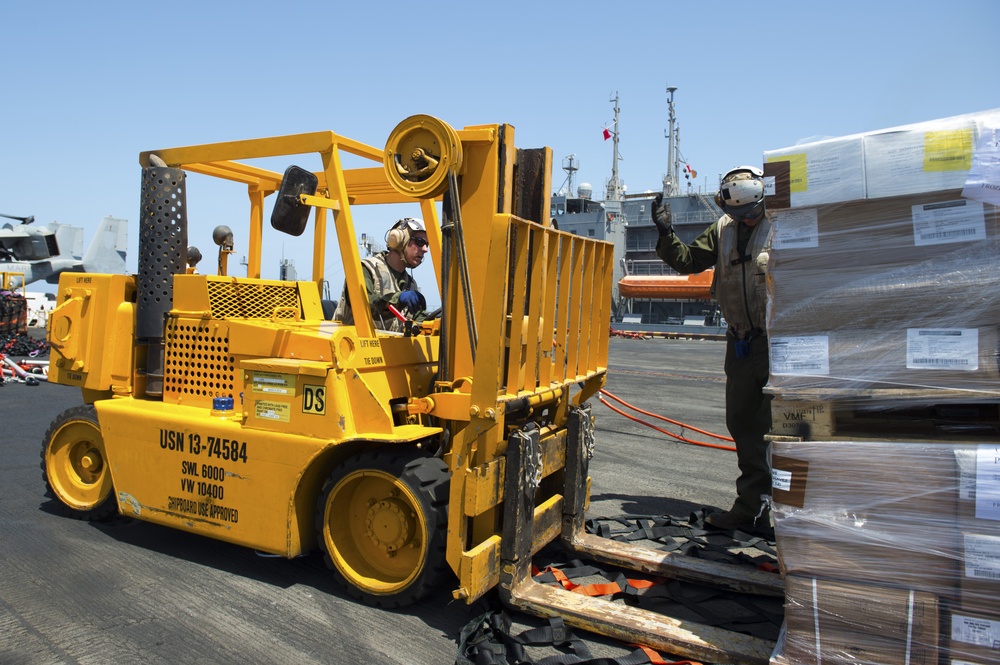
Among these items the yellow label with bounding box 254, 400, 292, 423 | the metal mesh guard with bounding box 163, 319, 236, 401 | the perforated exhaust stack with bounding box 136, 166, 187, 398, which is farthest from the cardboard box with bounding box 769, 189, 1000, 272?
the perforated exhaust stack with bounding box 136, 166, 187, 398

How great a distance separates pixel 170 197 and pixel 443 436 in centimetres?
243

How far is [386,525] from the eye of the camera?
3764 millimetres

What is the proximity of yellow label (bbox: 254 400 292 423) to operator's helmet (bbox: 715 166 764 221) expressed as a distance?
3.07 m

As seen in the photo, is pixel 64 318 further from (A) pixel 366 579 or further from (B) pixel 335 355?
(A) pixel 366 579

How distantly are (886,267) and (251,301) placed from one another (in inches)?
146

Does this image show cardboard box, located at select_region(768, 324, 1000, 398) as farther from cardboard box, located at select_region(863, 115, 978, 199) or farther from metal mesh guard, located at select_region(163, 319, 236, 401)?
metal mesh guard, located at select_region(163, 319, 236, 401)

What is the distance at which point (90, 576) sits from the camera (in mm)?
4035

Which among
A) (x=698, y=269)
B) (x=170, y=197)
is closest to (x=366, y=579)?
(x=170, y=197)

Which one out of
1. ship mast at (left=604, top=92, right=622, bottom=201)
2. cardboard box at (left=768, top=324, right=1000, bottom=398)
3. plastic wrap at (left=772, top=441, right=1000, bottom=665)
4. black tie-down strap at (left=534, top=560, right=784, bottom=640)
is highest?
ship mast at (left=604, top=92, right=622, bottom=201)

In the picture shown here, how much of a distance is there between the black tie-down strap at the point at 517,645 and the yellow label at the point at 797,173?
211cm

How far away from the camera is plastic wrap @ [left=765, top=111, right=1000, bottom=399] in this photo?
2.47 meters

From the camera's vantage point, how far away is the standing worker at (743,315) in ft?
15.7

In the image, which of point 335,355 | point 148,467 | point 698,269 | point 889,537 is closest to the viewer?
point 889,537

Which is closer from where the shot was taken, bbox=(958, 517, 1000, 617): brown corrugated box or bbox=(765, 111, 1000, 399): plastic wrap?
bbox=(958, 517, 1000, 617): brown corrugated box
